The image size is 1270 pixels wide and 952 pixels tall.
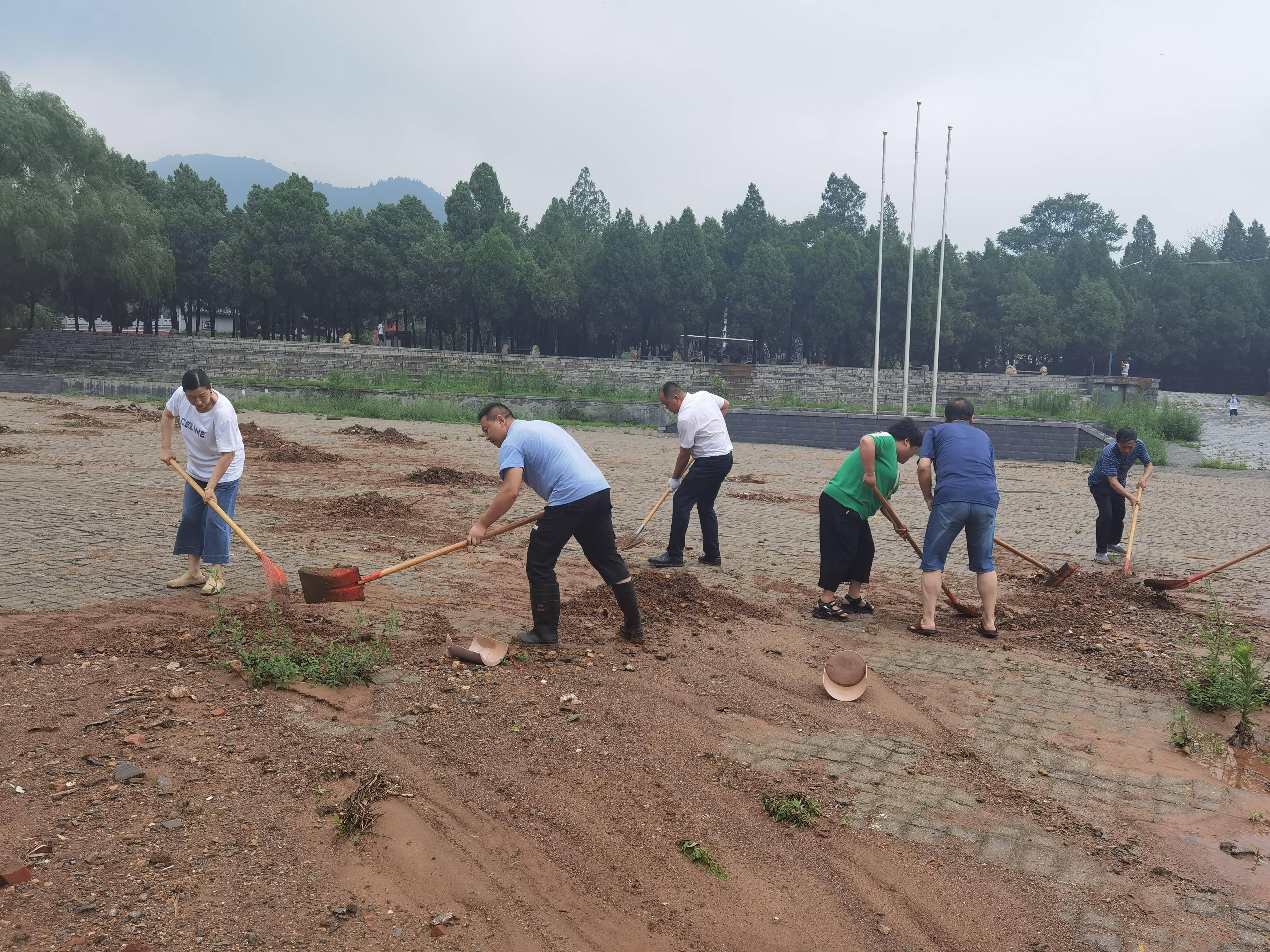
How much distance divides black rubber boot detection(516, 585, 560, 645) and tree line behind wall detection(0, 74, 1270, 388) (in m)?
39.6

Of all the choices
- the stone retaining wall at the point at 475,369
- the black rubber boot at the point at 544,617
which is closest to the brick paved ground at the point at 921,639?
the black rubber boot at the point at 544,617

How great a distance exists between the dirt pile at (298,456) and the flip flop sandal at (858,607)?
439 inches

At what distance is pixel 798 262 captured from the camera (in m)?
53.1

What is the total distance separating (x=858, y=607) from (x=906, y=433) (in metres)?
1.44

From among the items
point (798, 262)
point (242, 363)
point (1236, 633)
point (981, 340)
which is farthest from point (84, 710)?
point (981, 340)

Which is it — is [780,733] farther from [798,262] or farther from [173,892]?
[798,262]

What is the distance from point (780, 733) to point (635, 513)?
7.19m

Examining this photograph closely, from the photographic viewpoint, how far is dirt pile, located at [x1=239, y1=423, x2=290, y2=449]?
683 inches

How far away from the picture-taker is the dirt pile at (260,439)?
1734 cm

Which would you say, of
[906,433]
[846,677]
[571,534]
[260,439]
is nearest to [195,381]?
[571,534]

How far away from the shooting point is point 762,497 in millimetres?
14469

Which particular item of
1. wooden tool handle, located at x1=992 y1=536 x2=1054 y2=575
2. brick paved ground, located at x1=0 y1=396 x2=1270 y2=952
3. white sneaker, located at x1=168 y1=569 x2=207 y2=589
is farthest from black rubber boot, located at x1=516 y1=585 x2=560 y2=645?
wooden tool handle, located at x1=992 y1=536 x2=1054 y2=575

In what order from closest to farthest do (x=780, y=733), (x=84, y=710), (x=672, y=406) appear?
(x=84, y=710) → (x=780, y=733) → (x=672, y=406)

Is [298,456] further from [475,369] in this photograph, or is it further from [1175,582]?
[475,369]
